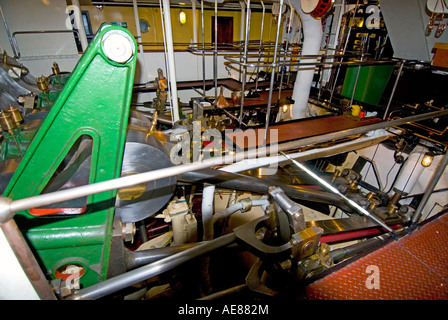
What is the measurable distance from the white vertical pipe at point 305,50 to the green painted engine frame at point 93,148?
380 cm

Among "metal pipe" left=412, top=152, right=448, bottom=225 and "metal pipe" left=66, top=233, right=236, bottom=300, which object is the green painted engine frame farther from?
"metal pipe" left=412, top=152, right=448, bottom=225

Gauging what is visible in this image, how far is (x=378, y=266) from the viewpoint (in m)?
1.52

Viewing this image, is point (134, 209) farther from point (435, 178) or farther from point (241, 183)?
point (435, 178)

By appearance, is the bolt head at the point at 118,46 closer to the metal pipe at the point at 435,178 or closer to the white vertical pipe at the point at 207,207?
the white vertical pipe at the point at 207,207

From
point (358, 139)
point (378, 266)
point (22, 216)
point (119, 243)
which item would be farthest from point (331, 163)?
point (22, 216)

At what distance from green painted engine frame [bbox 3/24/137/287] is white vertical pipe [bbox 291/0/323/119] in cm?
380

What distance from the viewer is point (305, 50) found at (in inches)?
178

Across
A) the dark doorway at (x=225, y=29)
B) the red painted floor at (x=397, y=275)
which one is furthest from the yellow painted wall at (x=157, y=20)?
the red painted floor at (x=397, y=275)

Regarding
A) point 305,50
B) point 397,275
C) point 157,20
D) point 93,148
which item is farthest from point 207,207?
point 157,20

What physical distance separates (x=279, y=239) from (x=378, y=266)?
2.19 ft

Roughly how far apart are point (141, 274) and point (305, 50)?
4.82 metres

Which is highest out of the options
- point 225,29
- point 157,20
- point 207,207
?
point 157,20

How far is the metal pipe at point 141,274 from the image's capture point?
1.13 m

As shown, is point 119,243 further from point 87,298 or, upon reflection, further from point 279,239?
point 279,239
